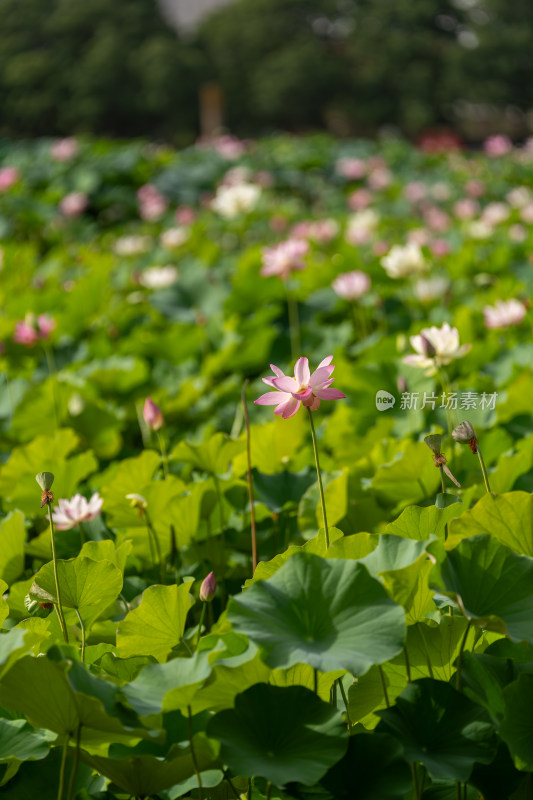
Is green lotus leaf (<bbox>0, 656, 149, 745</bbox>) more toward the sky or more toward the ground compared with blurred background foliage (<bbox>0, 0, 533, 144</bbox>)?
more toward the sky

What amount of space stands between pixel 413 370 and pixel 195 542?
1.83ft

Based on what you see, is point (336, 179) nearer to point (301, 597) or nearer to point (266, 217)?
point (266, 217)

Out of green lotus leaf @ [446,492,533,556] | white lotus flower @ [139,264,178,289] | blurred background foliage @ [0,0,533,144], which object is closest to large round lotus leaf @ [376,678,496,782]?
green lotus leaf @ [446,492,533,556]

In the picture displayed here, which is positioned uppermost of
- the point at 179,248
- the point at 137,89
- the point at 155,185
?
the point at 179,248

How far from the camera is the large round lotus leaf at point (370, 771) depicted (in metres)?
0.60

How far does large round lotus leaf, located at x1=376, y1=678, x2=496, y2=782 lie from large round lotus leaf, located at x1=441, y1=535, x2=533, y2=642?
6 cm

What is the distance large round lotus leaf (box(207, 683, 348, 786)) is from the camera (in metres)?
0.59

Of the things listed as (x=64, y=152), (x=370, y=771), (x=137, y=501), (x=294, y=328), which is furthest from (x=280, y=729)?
(x=64, y=152)

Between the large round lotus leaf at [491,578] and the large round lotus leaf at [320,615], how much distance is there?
7 centimetres

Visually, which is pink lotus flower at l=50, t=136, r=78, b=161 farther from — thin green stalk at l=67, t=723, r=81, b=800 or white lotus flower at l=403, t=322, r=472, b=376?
thin green stalk at l=67, t=723, r=81, b=800

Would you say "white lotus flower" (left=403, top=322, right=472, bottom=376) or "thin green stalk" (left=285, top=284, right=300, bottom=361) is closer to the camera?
"white lotus flower" (left=403, top=322, right=472, bottom=376)

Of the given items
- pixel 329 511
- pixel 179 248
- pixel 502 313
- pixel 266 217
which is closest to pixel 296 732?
pixel 329 511

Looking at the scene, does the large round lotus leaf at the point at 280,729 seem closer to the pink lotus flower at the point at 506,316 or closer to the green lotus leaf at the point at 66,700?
the green lotus leaf at the point at 66,700

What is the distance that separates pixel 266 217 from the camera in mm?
3586
